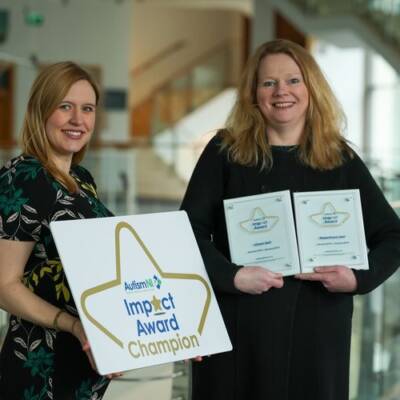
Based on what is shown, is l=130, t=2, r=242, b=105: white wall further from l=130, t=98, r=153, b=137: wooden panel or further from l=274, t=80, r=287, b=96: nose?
l=274, t=80, r=287, b=96: nose

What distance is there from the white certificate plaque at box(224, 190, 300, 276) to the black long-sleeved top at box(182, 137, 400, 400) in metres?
0.06

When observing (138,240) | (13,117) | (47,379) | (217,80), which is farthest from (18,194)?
(217,80)

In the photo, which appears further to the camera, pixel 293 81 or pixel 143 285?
pixel 293 81

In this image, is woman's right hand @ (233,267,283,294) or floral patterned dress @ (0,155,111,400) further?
woman's right hand @ (233,267,283,294)

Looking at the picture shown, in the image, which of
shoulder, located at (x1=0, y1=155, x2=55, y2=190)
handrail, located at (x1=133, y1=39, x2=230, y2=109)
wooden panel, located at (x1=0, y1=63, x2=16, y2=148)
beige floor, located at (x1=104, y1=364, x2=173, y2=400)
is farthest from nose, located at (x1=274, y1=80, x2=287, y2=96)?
handrail, located at (x1=133, y1=39, x2=230, y2=109)

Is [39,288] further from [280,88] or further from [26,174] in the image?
[280,88]

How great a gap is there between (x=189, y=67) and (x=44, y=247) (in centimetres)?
1400

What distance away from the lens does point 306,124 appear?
2010 mm

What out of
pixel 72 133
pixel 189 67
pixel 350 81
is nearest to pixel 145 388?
pixel 72 133

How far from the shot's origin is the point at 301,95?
6.36 feet

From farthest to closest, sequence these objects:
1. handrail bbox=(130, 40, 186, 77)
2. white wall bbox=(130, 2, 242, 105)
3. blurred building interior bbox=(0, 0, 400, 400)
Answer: white wall bbox=(130, 2, 242, 105) → handrail bbox=(130, 40, 186, 77) → blurred building interior bbox=(0, 0, 400, 400)

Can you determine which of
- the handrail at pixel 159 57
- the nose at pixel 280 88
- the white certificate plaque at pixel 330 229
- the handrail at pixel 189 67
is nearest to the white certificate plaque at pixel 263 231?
the white certificate plaque at pixel 330 229

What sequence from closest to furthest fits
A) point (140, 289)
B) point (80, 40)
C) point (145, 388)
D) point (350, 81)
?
point (140, 289) < point (145, 388) < point (80, 40) < point (350, 81)

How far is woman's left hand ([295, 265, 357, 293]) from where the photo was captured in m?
1.86
